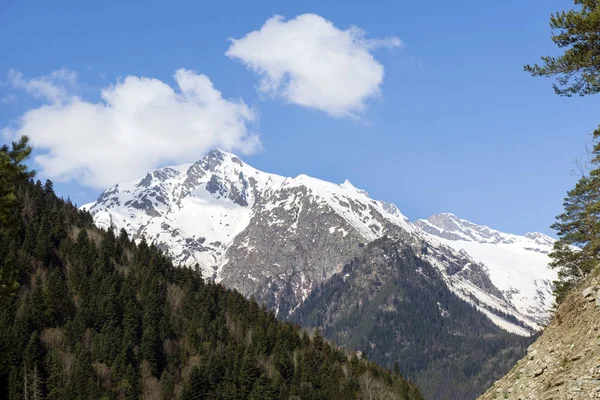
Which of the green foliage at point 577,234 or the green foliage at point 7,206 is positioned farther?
the green foliage at point 577,234

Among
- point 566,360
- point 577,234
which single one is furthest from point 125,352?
point 566,360

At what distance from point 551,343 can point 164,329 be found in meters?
174

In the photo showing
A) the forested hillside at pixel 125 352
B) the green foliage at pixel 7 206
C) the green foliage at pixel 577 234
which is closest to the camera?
the green foliage at pixel 7 206

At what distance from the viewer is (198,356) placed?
18450cm

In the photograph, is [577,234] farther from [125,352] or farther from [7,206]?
[125,352]

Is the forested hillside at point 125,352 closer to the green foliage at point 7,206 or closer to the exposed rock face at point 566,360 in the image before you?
the green foliage at point 7,206

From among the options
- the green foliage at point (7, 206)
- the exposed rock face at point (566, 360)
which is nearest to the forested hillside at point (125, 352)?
the green foliage at point (7, 206)

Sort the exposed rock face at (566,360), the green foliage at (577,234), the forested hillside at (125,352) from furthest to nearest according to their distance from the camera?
the forested hillside at (125,352) < the green foliage at (577,234) < the exposed rock face at (566,360)

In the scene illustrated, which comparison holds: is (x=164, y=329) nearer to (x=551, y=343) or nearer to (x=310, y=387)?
(x=310, y=387)

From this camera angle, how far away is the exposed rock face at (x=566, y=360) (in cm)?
2334

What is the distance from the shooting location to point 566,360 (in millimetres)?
26344

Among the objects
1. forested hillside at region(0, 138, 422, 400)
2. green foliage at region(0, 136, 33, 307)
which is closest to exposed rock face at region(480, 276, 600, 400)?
green foliage at region(0, 136, 33, 307)

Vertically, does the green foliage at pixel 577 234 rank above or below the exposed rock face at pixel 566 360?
above

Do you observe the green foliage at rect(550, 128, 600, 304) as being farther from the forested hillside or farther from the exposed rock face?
the forested hillside
